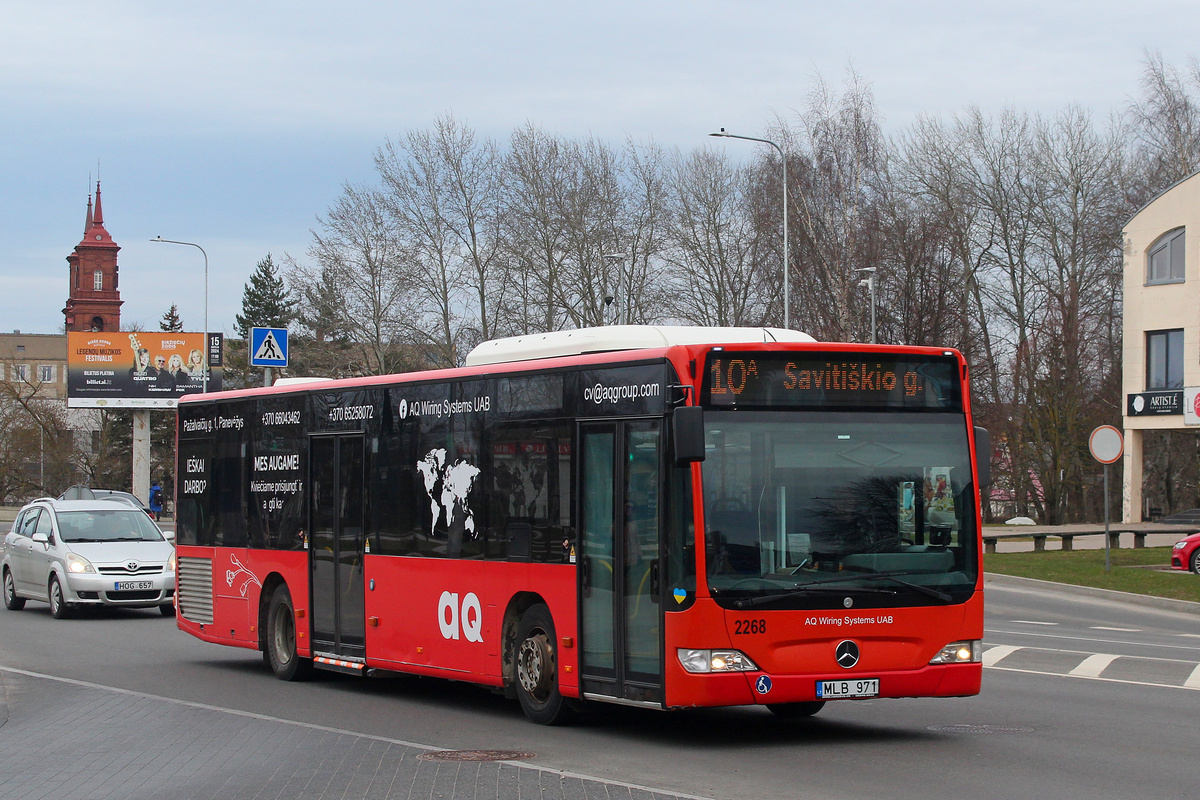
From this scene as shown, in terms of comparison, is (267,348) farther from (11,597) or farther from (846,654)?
(846,654)

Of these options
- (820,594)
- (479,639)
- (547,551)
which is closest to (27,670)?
(479,639)

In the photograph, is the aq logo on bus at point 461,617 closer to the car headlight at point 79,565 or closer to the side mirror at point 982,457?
the side mirror at point 982,457

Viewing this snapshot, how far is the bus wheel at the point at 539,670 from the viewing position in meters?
11.0

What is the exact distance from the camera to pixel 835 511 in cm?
995

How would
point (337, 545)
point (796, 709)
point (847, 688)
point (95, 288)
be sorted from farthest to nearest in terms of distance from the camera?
1. point (95, 288)
2. point (337, 545)
3. point (796, 709)
4. point (847, 688)

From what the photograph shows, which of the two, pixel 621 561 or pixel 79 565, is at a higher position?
pixel 621 561

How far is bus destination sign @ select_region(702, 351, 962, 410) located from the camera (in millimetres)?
10031

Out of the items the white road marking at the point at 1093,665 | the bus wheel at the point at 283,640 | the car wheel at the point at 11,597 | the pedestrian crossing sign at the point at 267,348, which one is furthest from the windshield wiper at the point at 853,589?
the car wheel at the point at 11,597

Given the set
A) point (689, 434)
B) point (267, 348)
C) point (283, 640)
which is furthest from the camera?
point (267, 348)

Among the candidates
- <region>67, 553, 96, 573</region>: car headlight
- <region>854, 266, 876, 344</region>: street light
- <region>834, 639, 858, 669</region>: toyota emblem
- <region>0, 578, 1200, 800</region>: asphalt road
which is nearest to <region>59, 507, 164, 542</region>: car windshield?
<region>67, 553, 96, 573</region>: car headlight

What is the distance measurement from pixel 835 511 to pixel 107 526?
17.1m

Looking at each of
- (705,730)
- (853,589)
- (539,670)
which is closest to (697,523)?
(853,589)

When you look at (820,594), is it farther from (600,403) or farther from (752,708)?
(752,708)

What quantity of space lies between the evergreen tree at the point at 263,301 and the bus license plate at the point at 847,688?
309ft
